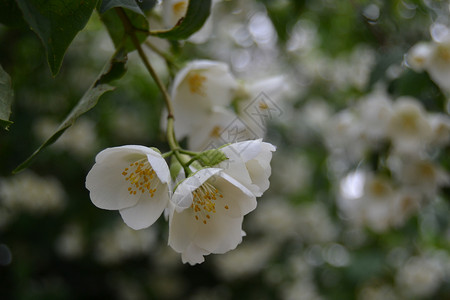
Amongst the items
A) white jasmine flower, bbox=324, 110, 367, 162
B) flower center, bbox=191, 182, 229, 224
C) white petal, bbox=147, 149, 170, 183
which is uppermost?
white petal, bbox=147, 149, 170, 183

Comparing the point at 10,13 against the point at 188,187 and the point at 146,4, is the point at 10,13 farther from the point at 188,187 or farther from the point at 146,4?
the point at 188,187

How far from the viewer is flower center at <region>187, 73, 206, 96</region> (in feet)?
3.58

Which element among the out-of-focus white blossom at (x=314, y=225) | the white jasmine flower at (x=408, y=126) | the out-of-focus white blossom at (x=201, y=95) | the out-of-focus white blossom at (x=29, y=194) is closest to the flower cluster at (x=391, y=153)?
the white jasmine flower at (x=408, y=126)

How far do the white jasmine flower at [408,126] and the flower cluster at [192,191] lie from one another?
3.04 feet

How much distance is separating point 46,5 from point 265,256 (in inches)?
100

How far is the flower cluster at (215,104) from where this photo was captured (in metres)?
1.06

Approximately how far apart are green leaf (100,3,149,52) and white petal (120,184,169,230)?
314 millimetres

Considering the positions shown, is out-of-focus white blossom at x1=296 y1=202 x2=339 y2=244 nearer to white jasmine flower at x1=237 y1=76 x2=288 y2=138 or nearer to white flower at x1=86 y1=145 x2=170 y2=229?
white jasmine flower at x1=237 y1=76 x2=288 y2=138

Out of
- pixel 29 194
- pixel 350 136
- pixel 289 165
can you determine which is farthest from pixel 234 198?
pixel 289 165

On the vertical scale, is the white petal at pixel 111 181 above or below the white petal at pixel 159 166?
below

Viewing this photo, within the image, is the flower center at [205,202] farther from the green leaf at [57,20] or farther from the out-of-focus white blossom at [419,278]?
the out-of-focus white blossom at [419,278]

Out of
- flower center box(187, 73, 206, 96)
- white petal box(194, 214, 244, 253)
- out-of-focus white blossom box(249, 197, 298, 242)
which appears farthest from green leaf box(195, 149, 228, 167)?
out-of-focus white blossom box(249, 197, 298, 242)

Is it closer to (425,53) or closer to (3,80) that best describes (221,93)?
(3,80)

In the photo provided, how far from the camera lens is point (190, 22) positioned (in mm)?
858
